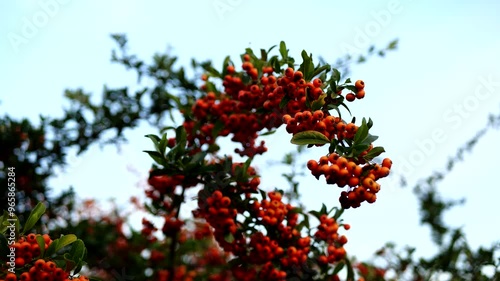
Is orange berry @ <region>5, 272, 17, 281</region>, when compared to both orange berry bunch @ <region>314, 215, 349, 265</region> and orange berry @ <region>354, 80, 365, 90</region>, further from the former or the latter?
orange berry @ <region>354, 80, 365, 90</region>

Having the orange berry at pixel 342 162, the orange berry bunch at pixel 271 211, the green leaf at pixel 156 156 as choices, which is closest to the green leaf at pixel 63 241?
the green leaf at pixel 156 156

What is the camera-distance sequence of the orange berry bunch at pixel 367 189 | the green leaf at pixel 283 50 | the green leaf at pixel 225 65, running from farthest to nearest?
1. the green leaf at pixel 225 65
2. the green leaf at pixel 283 50
3. the orange berry bunch at pixel 367 189

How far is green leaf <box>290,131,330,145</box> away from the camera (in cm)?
276

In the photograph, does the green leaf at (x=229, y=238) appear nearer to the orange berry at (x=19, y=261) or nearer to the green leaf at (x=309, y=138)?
the green leaf at (x=309, y=138)

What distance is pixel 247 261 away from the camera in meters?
3.78

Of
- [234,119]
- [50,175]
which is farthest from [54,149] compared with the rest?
[234,119]

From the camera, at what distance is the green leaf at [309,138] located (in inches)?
108

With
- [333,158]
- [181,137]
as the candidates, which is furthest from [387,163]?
[181,137]

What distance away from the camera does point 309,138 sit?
2781 mm

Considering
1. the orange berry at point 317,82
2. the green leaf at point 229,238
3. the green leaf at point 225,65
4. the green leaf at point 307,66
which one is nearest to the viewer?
the orange berry at point 317,82

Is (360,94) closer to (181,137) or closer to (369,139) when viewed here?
(369,139)

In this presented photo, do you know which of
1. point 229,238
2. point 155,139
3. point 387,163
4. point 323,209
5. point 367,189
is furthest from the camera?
→ point 323,209

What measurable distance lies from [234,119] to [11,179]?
2813 millimetres

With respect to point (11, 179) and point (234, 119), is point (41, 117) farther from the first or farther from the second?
point (234, 119)
